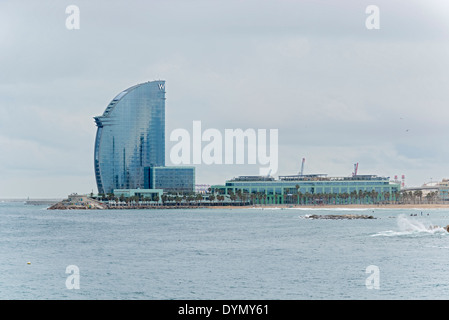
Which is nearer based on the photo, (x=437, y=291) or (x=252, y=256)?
(x=437, y=291)

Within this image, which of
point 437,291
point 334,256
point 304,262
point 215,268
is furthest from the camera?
point 334,256

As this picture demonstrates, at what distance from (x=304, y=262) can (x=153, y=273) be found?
14.2 meters

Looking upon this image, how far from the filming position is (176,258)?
67.3 metres

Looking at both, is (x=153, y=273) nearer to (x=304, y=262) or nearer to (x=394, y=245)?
(x=304, y=262)

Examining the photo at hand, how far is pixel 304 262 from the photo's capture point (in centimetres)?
6350

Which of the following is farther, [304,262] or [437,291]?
[304,262]
